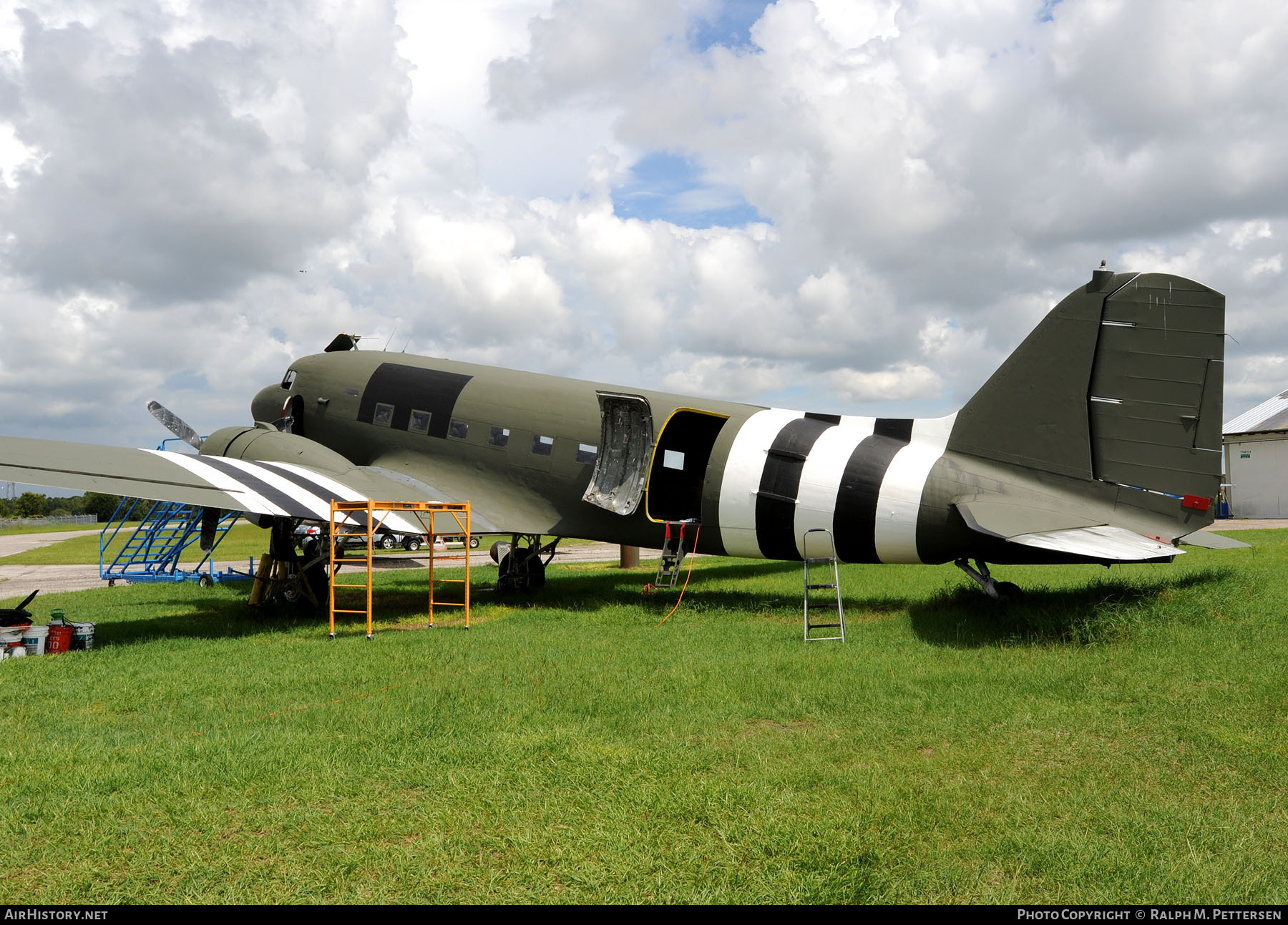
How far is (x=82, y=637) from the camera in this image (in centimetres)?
1130

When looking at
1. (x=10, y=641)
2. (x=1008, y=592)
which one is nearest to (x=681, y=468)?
(x=1008, y=592)

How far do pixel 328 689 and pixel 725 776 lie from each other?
197 inches

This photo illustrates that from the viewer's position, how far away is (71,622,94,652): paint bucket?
11.2 metres

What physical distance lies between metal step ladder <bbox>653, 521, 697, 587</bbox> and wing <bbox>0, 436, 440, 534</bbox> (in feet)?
11.2

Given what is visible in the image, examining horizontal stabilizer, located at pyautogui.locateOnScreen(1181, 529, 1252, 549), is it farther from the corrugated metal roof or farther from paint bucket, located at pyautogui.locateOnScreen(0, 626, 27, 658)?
the corrugated metal roof

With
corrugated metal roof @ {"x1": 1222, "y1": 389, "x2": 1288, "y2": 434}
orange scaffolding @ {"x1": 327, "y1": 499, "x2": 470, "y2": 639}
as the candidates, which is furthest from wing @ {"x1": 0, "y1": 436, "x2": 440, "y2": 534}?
corrugated metal roof @ {"x1": 1222, "y1": 389, "x2": 1288, "y2": 434}

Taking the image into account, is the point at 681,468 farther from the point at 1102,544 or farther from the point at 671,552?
the point at 1102,544

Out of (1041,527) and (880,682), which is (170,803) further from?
(1041,527)

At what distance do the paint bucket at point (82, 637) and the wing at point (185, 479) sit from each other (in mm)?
1917

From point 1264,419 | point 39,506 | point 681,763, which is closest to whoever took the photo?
point 681,763

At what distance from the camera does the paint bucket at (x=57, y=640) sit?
1103 centimetres

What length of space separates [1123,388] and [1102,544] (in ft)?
8.01

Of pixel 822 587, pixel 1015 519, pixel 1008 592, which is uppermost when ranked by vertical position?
pixel 1015 519
